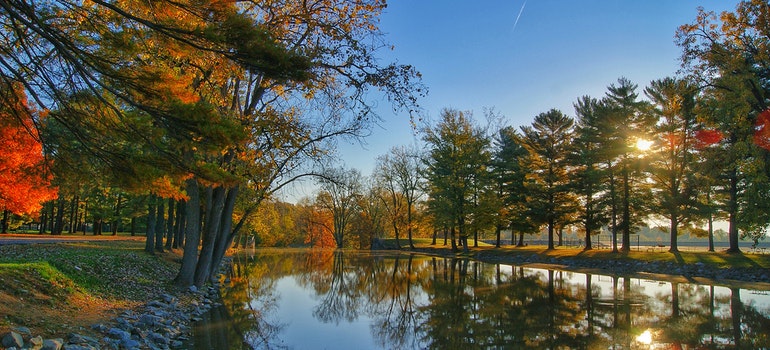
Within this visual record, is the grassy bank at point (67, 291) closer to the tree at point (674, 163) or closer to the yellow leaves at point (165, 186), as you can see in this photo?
the yellow leaves at point (165, 186)

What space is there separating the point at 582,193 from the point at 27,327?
116 ft

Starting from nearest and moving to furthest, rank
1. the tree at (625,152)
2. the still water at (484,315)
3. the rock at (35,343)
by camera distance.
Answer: the rock at (35,343) → the still water at (484,315) → the tree at (625,152)

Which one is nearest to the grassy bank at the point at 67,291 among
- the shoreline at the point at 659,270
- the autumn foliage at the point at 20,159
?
the autumn foliage at the point at 20,159

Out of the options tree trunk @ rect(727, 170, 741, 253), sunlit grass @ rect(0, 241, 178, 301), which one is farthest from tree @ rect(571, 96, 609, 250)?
sunlit grass @ rect(0, 241, 178, 301)

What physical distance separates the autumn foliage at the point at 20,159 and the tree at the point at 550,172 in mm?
32440

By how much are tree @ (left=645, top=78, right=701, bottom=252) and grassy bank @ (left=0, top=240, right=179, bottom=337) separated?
27.8 m

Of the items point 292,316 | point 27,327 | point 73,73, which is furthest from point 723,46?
point 27,327

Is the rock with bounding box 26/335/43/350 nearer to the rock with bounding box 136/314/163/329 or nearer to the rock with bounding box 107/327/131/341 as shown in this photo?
the rock with bounding box 107/327/131/341

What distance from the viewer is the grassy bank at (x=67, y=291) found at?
7.05 metres

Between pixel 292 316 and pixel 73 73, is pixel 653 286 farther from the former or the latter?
pixel 73 73

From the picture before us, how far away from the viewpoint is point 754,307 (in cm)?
1342

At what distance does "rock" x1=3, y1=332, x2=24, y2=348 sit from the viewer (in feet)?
17.8

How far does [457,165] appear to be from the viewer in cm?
3966

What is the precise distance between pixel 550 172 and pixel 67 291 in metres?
34.6
